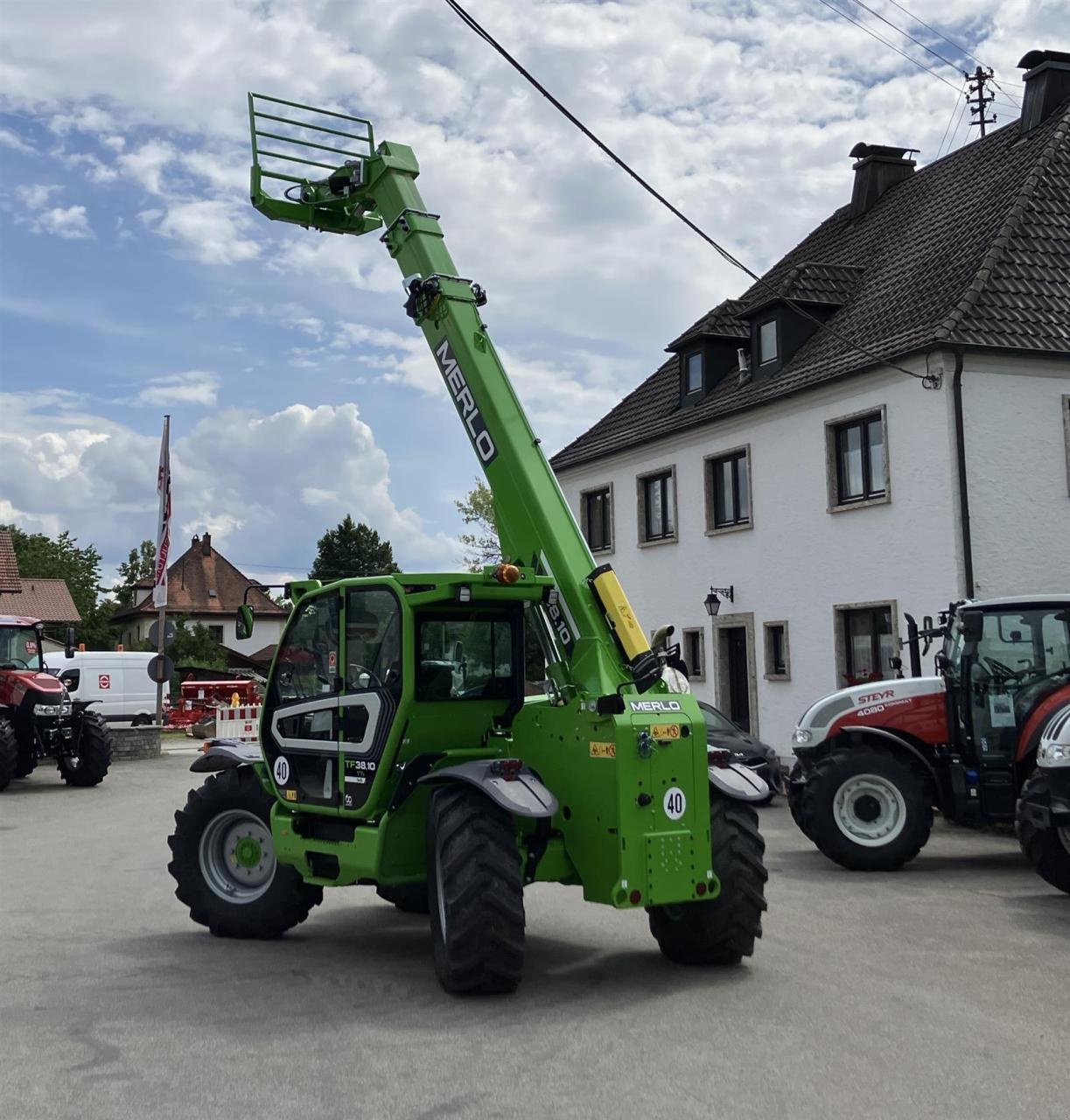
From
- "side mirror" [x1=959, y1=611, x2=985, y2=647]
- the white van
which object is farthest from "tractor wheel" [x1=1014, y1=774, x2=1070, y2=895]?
the white van

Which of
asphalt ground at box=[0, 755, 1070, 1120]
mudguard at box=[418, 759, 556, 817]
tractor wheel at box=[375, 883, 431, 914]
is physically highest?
mudguard at box=[418, 759, 556, 817]

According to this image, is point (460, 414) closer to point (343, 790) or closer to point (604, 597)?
point (604, 597)

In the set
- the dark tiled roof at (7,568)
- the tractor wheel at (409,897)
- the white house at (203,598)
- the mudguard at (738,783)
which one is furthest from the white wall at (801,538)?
the white house at (203,598)

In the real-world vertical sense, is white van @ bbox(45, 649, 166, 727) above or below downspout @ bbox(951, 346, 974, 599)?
below

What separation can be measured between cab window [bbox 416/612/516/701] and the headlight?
4148 mm

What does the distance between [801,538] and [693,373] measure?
5.81 meters

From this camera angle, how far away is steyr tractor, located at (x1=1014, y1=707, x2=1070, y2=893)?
9.34 m

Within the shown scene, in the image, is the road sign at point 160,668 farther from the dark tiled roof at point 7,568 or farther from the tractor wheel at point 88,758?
the dark tiled roof at point 7,568

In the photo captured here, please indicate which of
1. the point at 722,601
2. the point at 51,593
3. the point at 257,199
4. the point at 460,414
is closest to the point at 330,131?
the point at 257,199

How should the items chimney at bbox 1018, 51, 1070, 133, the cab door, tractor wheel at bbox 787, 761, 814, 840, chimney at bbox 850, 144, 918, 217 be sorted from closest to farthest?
the cab door, tractor wheel at bbox 787, 761, 814, 840, chimney at bbox 1018, 51, 1070, 133, chimney at bbox 850, 144, 918, 217

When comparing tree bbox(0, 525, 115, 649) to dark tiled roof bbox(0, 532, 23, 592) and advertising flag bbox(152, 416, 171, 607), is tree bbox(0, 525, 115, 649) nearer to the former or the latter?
dark tiled roof bbox(0, 532, 23, 592)

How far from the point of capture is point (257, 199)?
31.7 feet

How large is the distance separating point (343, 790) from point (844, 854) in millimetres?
5374

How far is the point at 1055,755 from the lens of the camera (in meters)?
9.52
